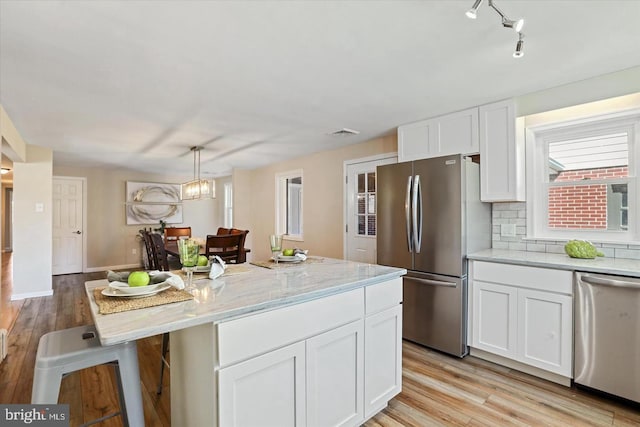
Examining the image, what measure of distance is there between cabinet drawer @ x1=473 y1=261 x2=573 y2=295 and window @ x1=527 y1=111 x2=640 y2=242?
2.08 ft

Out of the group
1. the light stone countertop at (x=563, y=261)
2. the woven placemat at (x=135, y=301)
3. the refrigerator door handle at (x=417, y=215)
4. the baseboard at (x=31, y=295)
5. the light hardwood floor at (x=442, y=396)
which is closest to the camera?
the woven placemat at (x=135, y=301)

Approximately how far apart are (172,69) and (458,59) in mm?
1933

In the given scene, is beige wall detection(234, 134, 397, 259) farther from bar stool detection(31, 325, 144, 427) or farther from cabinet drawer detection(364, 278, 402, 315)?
bar stool detection(31, 325, 144, 427)

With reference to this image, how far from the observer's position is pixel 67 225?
20.9 ft

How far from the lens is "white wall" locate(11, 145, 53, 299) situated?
453cm

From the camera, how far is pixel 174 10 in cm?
157

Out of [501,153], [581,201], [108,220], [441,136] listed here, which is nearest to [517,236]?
[581,201]

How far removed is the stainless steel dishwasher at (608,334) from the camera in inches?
77.7

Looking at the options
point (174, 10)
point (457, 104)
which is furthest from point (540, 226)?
point (174, 10)

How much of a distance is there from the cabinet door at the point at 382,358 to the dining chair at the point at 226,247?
6.48ft

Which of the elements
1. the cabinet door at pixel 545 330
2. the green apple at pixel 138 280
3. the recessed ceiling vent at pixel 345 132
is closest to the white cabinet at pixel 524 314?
the cabinet door at pixel 545 330

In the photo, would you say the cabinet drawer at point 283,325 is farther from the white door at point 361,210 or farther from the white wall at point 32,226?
the white wall at point 32,226

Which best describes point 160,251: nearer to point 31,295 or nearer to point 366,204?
point 366,204

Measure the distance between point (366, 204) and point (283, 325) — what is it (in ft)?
10.1
